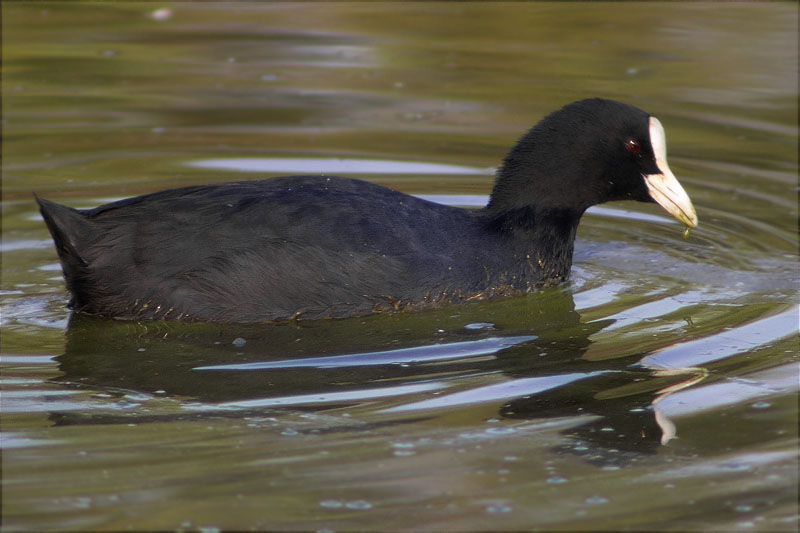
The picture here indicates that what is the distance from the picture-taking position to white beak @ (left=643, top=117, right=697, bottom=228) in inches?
219

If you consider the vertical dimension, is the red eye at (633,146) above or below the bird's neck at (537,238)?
above

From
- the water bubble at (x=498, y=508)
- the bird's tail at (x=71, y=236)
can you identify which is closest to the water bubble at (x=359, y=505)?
the water bubble at (x=498, y=508)

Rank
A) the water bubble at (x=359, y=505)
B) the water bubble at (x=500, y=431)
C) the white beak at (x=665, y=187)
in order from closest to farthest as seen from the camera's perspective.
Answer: the water bubble at (x=359, y=505), the water bubble at (x=500, y=431), the white beak at (x=665, y=187)

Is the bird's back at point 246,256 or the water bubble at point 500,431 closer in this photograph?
the water bubble at point 500,431

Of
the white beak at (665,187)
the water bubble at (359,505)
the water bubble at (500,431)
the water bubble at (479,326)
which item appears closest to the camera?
the water bubble at (359,505)

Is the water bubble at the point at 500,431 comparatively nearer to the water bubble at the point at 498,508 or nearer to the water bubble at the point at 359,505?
the water bubble at the point at 498,508

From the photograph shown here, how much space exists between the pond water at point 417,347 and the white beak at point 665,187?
1.21 feet

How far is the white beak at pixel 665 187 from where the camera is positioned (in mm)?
5574

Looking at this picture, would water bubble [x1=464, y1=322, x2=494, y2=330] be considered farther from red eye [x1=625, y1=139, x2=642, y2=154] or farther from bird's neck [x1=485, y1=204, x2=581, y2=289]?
red eye [x1=625, y1=139, x2=642, y2=154]

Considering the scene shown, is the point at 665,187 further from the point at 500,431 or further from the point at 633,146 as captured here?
the point at 500,431

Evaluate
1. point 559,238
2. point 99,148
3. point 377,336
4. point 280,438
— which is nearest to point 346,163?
point 99,148

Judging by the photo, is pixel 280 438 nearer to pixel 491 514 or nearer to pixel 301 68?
pixel 491 514

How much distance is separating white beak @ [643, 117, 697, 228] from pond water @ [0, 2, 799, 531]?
0.37 meters

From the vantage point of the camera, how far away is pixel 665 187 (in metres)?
5.62
